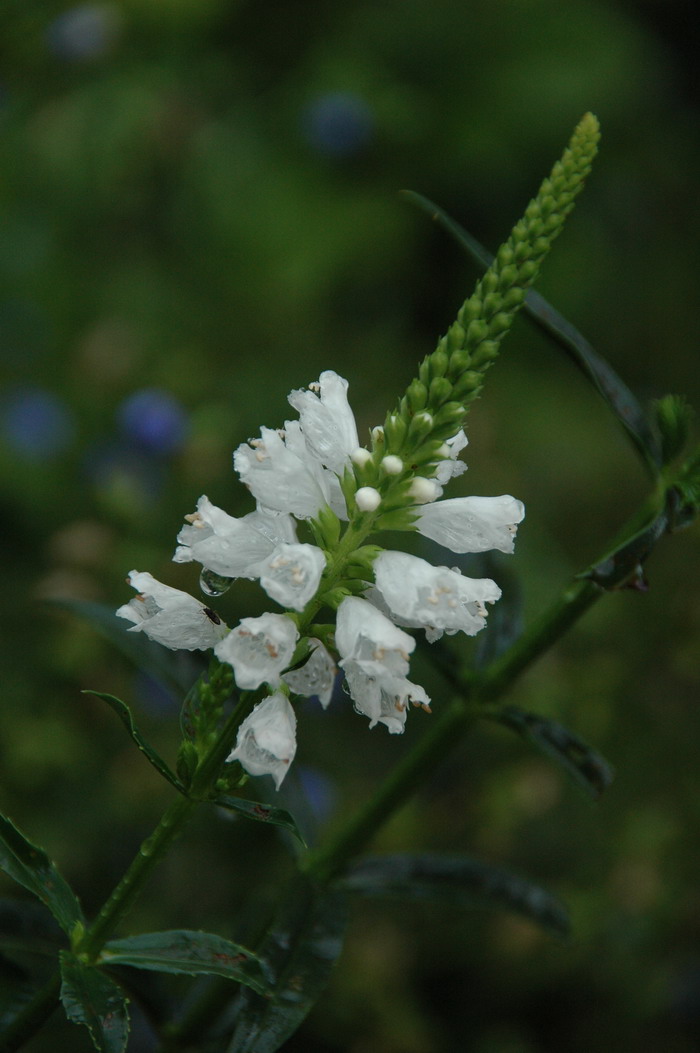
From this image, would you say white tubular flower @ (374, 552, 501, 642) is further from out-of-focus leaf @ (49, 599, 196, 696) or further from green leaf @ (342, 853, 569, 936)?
green leaf @ (342, 853, 569, 936)

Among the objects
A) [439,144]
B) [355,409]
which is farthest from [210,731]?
[439,144]

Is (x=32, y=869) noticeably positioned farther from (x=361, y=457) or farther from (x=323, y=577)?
(x=361, y=457)

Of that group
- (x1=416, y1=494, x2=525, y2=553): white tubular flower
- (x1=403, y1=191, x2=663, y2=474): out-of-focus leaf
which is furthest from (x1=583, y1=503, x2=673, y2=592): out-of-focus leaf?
(x1=403, y1=191, x2=663, y2=474): out-of-focus leaf

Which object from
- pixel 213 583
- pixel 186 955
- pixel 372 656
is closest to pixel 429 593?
pixel 372 656

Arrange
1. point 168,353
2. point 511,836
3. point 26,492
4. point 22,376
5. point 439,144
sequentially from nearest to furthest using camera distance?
point 511,836 < point 26,492 < point 22,376 < point 168,353 < point 439,144

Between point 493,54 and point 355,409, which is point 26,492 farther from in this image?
point 493,54
